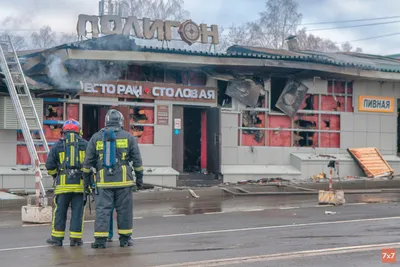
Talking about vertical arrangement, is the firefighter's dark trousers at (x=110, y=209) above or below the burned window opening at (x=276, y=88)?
below

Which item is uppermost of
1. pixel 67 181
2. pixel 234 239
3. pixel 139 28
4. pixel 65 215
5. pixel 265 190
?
pixel 139 28

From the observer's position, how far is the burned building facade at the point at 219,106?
64.7ft

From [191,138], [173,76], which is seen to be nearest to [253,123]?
[191,138]

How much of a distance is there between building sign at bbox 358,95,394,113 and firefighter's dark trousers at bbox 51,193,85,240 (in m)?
16.5

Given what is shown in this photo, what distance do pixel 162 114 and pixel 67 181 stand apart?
468 inches

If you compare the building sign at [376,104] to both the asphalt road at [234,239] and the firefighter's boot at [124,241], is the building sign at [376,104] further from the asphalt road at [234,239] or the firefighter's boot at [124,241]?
the firefighter's boot at [124,241]

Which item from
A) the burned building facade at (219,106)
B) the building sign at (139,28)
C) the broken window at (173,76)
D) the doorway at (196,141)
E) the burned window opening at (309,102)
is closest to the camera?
the burned building facade at (219,106)

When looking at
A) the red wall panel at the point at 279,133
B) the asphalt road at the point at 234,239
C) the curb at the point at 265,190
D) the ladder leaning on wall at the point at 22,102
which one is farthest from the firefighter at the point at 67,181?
the red wall panel at the point at 279,133

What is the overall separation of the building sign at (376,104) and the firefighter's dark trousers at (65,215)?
54.1ft

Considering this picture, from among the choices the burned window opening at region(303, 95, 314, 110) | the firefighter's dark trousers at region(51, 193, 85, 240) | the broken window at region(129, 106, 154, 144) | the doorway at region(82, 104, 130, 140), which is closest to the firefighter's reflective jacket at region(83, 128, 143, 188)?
the firefighter's dark trousers at region(51, 193, 85, 240)

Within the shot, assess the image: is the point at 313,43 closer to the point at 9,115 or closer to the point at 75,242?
the point at 9,115

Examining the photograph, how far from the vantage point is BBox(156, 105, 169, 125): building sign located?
2117 centimetres

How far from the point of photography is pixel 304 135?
23516mm

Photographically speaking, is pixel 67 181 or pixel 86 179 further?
pixel 67 181
